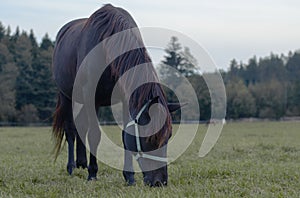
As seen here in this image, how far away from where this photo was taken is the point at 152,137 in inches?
185

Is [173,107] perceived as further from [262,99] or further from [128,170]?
[262,99]

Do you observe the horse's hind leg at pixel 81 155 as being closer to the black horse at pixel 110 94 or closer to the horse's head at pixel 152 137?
the black horse at pixel 110 94

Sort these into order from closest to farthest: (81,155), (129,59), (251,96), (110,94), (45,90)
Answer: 1. (129,59)
2. (110,94)
3. (81,155)
4. (45,90)
5. (251,96)

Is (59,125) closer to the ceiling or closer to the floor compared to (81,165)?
closer to the ceiling

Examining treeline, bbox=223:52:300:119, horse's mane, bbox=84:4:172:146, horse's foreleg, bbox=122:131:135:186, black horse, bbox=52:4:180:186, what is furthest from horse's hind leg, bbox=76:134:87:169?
treeline, bbox=223:52:300:119

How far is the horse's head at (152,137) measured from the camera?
4695 mm

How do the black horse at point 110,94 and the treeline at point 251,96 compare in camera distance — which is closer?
the black horse at point 110,94

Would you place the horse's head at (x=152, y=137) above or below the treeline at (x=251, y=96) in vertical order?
below

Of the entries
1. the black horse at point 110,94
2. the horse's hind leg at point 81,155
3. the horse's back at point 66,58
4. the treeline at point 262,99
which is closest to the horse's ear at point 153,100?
the black horse at point 110,94

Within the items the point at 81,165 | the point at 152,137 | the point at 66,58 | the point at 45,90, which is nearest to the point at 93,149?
the point at 81,165

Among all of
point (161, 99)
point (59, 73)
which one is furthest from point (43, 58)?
point (161, 99)

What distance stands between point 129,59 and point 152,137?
40.8 inches

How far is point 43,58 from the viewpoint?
162 feet

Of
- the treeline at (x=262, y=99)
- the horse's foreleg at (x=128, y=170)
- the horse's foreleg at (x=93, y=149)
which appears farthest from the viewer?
the treeline at (x=262, y=99)
